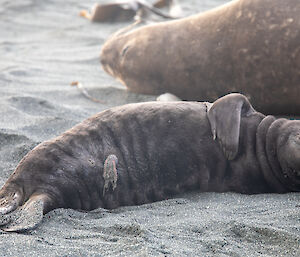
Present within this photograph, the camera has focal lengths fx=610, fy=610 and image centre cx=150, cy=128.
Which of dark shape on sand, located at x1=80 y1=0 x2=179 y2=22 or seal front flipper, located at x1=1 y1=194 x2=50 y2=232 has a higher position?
seal front flipper, located at x1=1 y1=194 x2=50 y2=232

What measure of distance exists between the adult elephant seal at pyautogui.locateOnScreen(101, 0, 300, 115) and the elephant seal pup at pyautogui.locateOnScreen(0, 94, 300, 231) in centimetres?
84

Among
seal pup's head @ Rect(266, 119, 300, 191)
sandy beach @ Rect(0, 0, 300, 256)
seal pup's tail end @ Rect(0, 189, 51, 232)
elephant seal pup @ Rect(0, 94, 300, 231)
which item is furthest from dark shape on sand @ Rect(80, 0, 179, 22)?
seal pup's tail end @ Rect(0, 189, 51, 232)

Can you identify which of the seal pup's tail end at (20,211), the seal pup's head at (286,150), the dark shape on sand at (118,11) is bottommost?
the dark shape on sand at (118,11)

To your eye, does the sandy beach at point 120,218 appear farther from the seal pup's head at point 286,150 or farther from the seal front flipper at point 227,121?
the seal front flipper at point 227,121

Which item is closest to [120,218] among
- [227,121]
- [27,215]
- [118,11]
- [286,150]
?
[27,215]

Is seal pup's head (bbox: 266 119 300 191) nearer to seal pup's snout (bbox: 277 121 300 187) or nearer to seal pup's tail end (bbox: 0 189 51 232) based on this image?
seal pup's snout (bbox: 277 121 300 187)

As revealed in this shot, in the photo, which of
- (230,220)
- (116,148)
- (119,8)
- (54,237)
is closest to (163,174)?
(116,148)

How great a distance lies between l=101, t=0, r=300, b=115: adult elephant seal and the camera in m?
4.11

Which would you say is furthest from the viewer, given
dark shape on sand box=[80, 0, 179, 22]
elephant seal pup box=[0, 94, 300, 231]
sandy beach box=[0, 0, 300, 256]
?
dark shape on sand box=[80, 0, 179, 22]

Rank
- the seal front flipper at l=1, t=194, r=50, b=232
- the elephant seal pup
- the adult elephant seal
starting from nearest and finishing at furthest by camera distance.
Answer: the seal front flipper at l=1, t=194, r=50, b=232, the elephant seal pup, the adult elephant seal

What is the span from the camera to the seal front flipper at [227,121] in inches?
125

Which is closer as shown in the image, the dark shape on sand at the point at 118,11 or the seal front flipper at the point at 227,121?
the seal front flipper at the point at 227,121

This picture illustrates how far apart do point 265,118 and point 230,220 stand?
2.95ft

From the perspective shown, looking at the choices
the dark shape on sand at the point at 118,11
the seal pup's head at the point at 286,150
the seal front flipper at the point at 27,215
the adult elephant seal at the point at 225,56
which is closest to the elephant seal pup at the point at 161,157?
the seal pup's head at the point at 286,150
